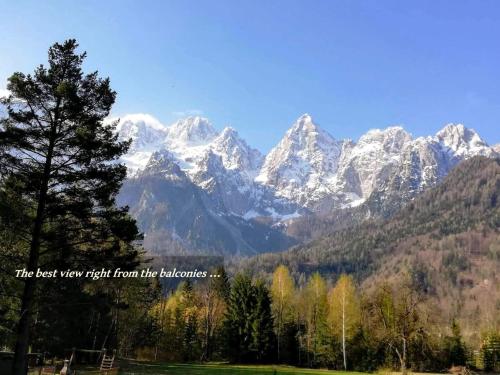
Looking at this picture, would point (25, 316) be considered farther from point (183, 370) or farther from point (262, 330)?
point (262, 330)

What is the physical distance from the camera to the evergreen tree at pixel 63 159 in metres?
27.9

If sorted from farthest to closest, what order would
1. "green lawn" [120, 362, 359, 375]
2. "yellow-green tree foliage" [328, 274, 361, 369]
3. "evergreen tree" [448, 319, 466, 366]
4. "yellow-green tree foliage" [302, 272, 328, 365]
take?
"evergreen tree" [448, 319, 466, 366] < "yellow-green tree foliage" [302, 272, 328, 365] < "yellow-green tree foliage" [328, 274, 361, 369] < "green lawn" [120, 362, 359, 375]

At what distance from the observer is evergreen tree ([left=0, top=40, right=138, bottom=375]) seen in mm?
27922

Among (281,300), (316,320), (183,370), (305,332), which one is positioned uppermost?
(281,300)

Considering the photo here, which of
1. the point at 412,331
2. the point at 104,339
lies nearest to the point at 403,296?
the point at 412,331

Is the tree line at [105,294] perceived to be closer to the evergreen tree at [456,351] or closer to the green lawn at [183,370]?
the evergreen tree at [456,351]

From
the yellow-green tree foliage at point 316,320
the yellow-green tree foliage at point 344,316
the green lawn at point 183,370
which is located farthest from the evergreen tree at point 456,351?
the green lawn at point 183,370

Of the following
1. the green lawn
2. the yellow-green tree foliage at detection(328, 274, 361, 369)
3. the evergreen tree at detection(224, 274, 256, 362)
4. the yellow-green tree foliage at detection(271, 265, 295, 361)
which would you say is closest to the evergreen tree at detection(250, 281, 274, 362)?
the evergreen tree at detection(224, 274, 256, 362)

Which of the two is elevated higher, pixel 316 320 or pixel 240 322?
pixel 316 320

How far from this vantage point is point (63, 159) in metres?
29.0

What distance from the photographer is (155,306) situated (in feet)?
338

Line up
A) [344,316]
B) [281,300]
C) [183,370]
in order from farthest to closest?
[281,300], [344,316], [183,370]

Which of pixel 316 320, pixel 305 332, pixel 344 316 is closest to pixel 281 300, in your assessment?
pixel 316 320

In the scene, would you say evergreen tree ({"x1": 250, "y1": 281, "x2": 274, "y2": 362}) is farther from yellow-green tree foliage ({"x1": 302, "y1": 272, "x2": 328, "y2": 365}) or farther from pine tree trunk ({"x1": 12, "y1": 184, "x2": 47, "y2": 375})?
pine tree trunk ({"x1": 12, "y1": 184, "x2": 47, "y2": 375})
